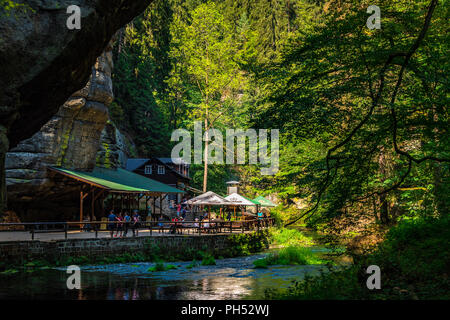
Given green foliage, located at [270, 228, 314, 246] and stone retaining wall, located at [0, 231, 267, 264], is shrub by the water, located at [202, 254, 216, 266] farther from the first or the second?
green foliage, located at [270, 228, 314, 246]

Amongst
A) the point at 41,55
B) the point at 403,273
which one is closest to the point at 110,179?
the point at 41,55

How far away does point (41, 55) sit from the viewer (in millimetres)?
13484

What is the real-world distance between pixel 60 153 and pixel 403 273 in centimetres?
2404

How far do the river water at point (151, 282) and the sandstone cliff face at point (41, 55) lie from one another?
4.04 m

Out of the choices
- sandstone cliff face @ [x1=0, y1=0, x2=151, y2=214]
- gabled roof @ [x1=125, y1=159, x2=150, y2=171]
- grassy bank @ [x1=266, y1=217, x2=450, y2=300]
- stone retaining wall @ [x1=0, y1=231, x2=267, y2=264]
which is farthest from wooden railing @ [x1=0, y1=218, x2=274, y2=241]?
gabled roof @ [x1=125, y1=159, x2=150, y2=171]

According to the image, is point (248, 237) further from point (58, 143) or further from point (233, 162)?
point (233, 162)

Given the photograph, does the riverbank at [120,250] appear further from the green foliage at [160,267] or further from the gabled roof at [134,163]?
the gabled roof at [134,163]

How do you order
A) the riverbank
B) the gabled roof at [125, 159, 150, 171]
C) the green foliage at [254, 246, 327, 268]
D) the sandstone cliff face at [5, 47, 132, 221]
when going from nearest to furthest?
the riverbank, the green foliage at [254, 246, 327, 268], the sandstone cliff face at [5, 47, 132, 221], the gabled roof at [125, 159, 150, 171]

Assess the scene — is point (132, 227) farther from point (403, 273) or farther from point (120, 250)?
point (403, 273)

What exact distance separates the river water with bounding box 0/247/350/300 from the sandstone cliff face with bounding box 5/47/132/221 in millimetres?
9394

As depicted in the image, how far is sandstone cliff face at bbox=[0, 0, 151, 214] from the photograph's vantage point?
12727mm

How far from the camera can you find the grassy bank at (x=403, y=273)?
8.89 metres

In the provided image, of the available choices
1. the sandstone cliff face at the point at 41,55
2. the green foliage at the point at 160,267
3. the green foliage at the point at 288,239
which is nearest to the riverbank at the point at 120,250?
the green foliage at the point at 160,267
